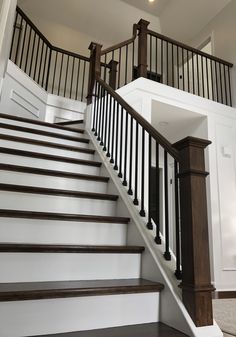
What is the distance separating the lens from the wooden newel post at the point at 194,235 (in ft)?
4.20

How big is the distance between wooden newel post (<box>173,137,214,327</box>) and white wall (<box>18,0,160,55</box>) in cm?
581

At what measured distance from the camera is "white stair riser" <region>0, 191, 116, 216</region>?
192cm

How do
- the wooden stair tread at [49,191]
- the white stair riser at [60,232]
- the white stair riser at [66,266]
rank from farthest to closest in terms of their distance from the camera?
the wooden stair tread at [49,191] → the white stair riser at [60,232] → the white stair riser at [66,266]

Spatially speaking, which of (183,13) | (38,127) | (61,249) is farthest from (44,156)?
(183,13)

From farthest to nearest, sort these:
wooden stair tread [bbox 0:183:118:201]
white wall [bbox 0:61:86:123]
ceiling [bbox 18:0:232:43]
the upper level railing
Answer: ceiling [bbox 18:0:232:43]
white wall [bbox 0:61:86:123]
the upper level railing
wooden stair tread [bbox 0:183:118:201]

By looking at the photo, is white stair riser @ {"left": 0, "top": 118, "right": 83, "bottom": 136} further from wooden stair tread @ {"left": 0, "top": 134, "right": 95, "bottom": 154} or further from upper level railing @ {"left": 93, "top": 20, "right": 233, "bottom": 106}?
upper level railing @ {"left": 93, "top": 20, "right": 233, "bottom": 106}

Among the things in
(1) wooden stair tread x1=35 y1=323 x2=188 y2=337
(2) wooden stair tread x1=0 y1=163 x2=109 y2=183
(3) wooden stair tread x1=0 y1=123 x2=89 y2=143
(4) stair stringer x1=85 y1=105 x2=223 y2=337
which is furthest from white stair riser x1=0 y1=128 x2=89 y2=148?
(1) wooden stair tread x1=35 y1=323 x2=188 y2=337

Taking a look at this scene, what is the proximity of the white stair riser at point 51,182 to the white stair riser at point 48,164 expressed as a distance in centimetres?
24

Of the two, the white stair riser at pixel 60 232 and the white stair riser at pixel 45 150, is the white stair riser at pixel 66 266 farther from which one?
the white stair riser at pixel 45 150

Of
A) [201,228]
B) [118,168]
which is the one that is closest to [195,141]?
[201,228]

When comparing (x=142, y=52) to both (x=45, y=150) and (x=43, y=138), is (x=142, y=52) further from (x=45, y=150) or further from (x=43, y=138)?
(x=45, y=150)

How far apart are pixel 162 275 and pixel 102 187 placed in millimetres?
1135

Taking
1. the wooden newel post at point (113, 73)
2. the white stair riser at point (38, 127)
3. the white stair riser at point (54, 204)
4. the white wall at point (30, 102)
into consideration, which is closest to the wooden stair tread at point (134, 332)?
the white stair riser at point (54, 204)

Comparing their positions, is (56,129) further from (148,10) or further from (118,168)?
(148,10)
